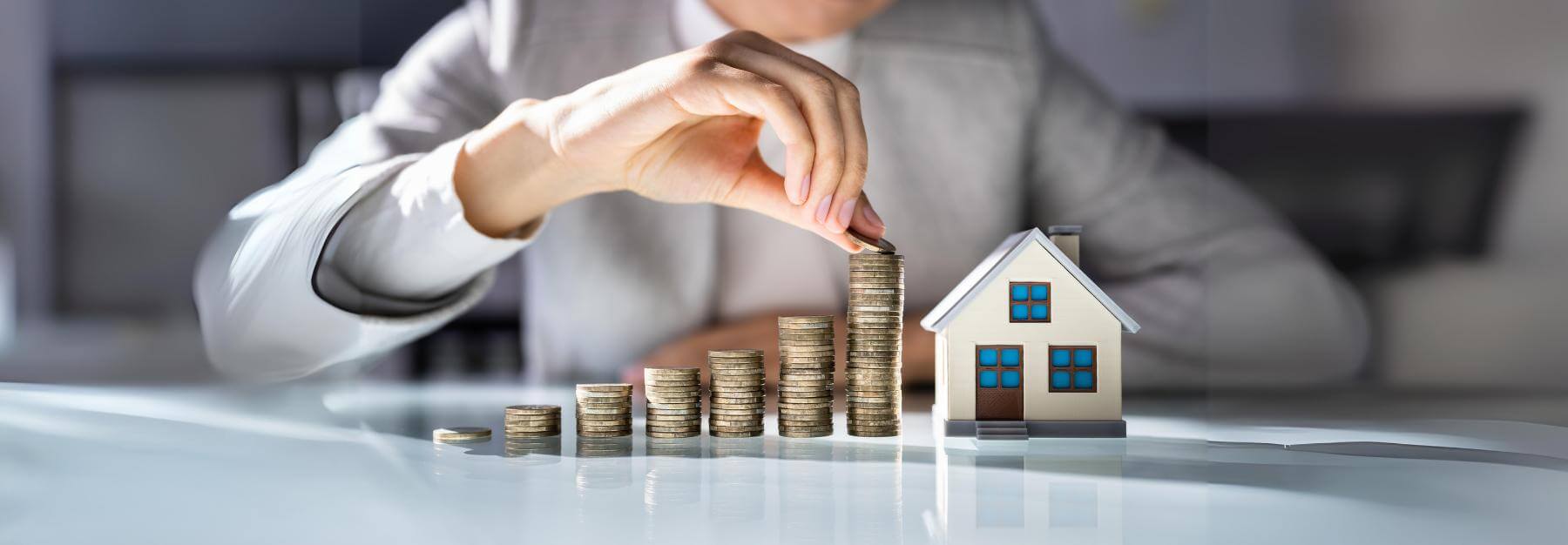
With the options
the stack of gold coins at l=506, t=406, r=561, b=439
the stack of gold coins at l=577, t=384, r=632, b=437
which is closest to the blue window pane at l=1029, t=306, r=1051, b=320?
the stack of gold coins at l=577, t=384, r=632, b=437

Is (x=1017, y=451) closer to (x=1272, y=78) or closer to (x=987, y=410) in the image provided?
(x=987, y=410)

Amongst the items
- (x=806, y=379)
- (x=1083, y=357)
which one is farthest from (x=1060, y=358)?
(x=806, y=379)

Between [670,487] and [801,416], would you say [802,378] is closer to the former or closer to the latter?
[801,416]

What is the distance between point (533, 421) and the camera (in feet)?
5.24

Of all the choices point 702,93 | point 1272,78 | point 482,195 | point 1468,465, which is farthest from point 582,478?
point 1272,78

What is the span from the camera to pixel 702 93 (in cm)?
149

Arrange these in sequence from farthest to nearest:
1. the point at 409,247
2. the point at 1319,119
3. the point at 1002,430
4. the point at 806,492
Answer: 1. the point at 1319,119
2. the point at 409,247
3. the point at 1002,430
4. the point at 806,492

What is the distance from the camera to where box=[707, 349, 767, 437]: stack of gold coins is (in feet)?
5.22

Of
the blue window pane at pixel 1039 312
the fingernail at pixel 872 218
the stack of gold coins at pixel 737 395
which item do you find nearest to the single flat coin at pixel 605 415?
the stack of gold coins at pixel 737 395

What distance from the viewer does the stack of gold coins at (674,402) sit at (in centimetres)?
159

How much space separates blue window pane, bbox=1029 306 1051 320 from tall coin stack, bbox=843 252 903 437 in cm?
19

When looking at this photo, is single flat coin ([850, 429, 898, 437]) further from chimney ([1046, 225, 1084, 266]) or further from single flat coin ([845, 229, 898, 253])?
chimney ([1046, 225, 1084, 266])

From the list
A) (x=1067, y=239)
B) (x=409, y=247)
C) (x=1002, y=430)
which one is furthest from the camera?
(x=409, y=247)

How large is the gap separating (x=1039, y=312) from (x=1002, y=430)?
0.19 metres
